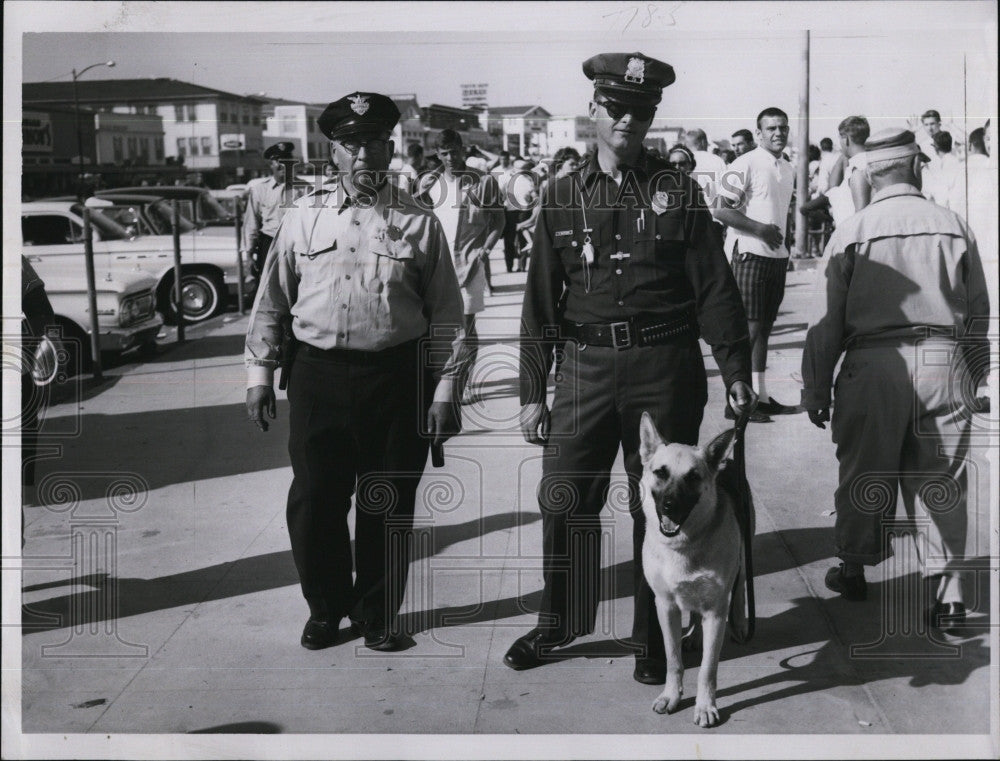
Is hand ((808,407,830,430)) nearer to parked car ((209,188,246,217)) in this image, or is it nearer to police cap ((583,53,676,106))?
police cap ((583,53,676,106))

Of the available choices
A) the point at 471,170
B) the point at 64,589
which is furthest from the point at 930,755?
the point at 471,170

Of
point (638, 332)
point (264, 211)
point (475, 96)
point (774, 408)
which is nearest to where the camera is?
point (638, 332)

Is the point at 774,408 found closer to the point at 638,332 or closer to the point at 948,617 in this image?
the point at 948,617

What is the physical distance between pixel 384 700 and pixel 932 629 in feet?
7.09

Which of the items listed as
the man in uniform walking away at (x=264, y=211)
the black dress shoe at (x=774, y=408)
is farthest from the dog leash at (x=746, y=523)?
the man in uniform walking away at (x=264, y=211)

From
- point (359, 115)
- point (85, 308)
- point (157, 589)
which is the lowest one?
point (157, 589)

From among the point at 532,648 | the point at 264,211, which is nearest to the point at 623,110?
the point at 532,648

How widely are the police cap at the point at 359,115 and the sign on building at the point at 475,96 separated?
98 centimetres

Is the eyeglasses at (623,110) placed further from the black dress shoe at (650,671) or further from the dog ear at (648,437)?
the black dress shoe at (650,671)

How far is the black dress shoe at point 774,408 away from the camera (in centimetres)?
760

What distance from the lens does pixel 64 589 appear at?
4996 millimetres

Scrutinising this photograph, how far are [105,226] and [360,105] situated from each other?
331 inches

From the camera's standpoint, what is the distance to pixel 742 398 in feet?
13.1

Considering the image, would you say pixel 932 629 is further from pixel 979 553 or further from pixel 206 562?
pixel 206 562
